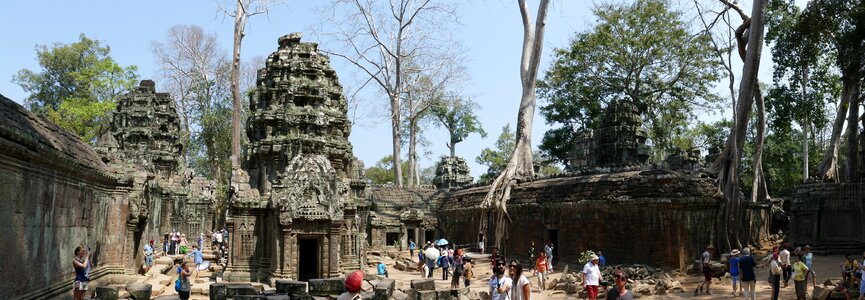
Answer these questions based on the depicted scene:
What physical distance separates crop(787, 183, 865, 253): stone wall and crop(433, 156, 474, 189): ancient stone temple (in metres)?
19.2

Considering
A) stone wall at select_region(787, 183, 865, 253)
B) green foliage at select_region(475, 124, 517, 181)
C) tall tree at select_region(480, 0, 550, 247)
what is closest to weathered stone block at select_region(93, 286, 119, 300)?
tall tree at select_region(480, 0, 550, 247)

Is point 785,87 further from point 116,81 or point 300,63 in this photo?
point 116,81

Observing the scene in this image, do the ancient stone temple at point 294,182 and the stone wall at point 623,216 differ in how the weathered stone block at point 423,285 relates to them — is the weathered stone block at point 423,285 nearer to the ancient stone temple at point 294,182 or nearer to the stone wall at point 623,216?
the ancient stone temple at point 294,182

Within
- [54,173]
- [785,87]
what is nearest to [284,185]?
[54,173]

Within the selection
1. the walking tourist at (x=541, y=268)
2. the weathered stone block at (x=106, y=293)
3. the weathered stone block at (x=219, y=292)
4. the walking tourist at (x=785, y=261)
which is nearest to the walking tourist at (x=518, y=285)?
the weathered stone block at (x=219, y=292)

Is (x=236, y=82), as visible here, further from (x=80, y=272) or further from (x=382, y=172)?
(x=382, y=172)

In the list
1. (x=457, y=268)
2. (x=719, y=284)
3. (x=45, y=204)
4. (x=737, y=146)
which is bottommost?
(x=719, y=284)

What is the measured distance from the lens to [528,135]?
77.7 feet

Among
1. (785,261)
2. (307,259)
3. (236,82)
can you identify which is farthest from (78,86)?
(785,261)

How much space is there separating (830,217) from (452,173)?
2071 cm

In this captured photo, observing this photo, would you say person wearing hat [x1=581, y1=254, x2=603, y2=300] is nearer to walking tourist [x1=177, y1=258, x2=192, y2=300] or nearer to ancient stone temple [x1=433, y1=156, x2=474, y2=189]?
walking tourist [x1=177, y1=258, x2=192, y2=300]

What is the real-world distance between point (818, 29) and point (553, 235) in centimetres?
921

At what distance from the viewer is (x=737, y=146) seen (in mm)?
18047

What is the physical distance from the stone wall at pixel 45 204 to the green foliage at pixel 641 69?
23528 millimetres
